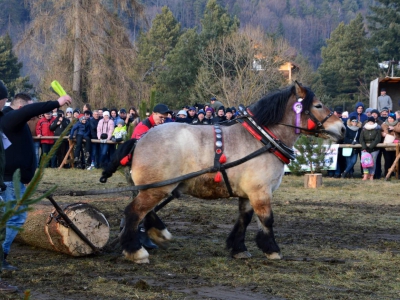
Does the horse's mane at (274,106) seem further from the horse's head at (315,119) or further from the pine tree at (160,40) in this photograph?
the pine tree at (160,40)

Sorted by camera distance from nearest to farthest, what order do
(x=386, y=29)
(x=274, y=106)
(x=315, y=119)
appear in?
(x=274, y=106)
(x=315, y=119)
(x=386, y=29)

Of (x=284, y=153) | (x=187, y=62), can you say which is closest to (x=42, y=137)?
(x=284, y=153)

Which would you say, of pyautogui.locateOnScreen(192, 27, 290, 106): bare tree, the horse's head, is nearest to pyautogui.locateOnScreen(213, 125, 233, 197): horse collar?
the horse's head

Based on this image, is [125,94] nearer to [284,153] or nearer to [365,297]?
[284,153]

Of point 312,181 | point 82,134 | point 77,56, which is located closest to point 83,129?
point 82,134

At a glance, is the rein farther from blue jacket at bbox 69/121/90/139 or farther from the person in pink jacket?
blue jacket at bbox 69/121/90/139

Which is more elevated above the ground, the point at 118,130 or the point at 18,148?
the point at 18,148

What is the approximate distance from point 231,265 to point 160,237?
1257 millimetres

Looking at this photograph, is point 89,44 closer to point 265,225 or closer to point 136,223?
point 136,223

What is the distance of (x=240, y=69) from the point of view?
3703 centimetres

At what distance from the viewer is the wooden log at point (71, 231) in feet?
25.1

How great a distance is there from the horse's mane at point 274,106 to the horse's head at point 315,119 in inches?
1.2

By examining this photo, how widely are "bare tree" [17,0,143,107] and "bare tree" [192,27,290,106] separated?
704 cm

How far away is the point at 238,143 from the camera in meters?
7.71
